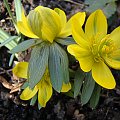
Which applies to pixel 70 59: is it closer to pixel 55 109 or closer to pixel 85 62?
pixel 85 62

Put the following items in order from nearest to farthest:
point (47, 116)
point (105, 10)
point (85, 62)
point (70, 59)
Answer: point (85, 62)
point (70, 59)
point (47, 116)
point (105, 10)

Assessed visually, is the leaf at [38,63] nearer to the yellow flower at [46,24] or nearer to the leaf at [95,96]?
the yellow flower at [46,24]

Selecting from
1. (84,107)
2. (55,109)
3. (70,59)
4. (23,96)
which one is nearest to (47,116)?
(55,109)

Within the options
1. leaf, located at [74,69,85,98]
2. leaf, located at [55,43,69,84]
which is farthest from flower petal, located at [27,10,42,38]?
leaf, located at [74,69,85,98]

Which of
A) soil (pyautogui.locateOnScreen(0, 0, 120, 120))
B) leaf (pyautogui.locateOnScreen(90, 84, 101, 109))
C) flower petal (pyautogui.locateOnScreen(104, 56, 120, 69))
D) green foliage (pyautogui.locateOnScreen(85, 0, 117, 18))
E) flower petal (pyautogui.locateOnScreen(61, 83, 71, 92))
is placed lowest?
soil (pyautogui.locateOnScreen(0, 0, 120, 120))

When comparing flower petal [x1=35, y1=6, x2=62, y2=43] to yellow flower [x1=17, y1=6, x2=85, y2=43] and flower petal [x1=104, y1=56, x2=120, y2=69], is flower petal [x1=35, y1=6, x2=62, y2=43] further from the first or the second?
flower petal [x1=104, y1=56, x2=120, y2=69]

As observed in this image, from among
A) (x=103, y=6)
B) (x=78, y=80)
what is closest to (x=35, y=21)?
(x=78, y=80)
